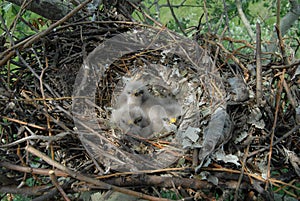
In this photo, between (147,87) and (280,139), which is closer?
(280,139)

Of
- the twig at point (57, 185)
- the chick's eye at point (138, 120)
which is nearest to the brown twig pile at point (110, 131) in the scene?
the twig at point (57, 185)

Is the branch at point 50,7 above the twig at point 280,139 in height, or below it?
above

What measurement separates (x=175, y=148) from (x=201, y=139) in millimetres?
80

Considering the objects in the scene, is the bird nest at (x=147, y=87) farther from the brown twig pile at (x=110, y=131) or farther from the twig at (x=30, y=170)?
the twig at (x=30, y=170)

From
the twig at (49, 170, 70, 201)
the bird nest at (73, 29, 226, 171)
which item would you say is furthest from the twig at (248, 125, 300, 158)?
the twig at (49, 170, 70, 201)

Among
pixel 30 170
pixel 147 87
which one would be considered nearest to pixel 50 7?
pixel 147 87

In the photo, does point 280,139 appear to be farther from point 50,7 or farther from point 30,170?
point 50,7

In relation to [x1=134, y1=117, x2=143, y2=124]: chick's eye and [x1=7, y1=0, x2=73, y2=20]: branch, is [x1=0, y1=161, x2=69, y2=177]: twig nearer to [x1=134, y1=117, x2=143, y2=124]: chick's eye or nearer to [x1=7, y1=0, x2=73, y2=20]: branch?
[x1=134, y1=117, x2=143, y2=124]: chick's eye

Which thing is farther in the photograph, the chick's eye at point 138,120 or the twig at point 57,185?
the chick's eye at point 138,120

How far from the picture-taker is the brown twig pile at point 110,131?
108cm

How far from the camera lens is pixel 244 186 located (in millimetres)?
1090

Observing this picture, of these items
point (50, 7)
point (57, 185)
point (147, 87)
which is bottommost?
point (57, 185)

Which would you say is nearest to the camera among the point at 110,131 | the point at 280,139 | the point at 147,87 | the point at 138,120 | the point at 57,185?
the point at 57,185

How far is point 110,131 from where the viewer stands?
1.44 meters
